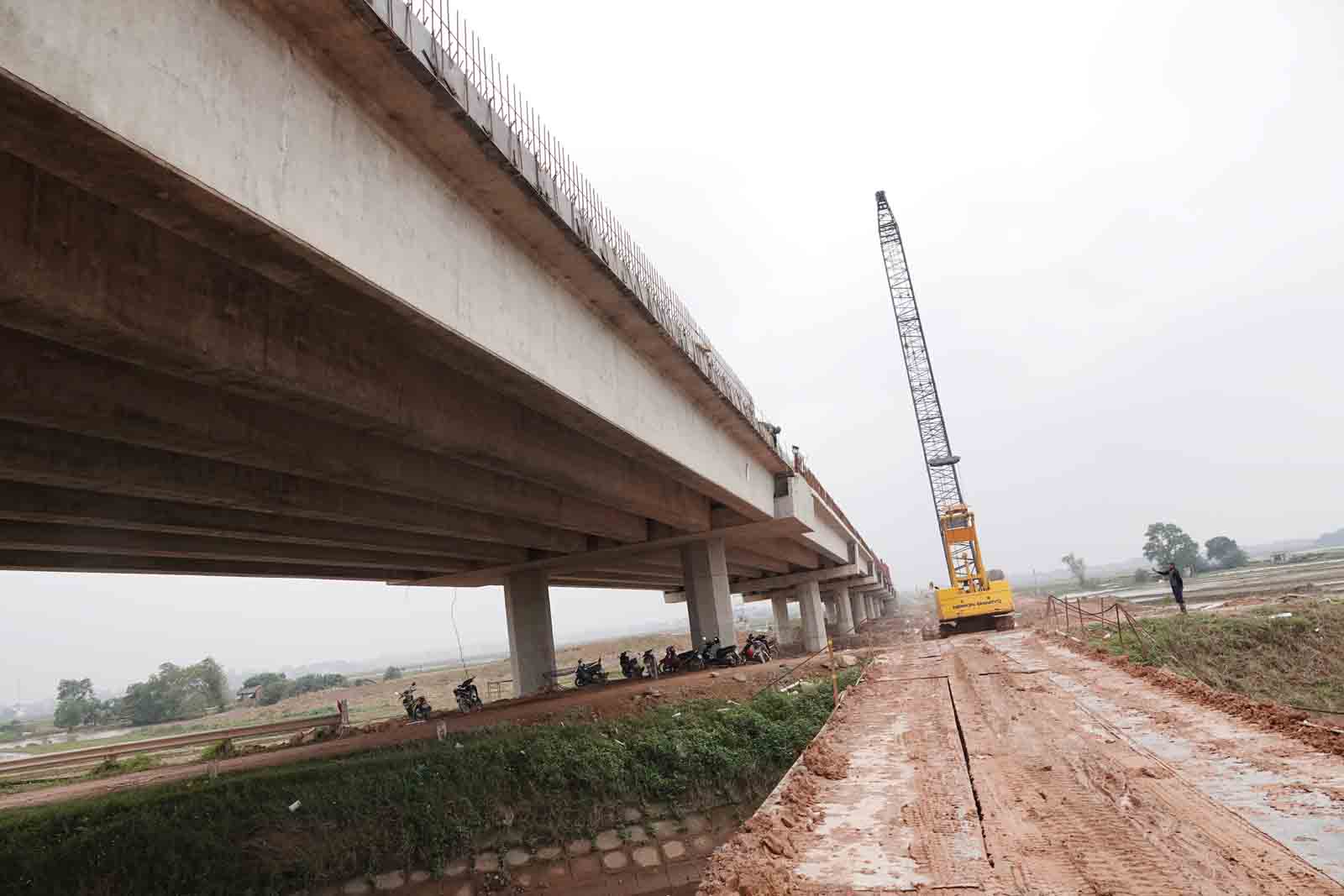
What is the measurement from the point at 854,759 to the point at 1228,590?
53.7m

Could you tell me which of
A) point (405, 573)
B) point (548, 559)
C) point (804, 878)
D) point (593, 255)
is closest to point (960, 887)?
point (804, 878)

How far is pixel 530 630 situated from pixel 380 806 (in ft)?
46.1

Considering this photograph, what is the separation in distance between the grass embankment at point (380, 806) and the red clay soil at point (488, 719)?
1.75 m

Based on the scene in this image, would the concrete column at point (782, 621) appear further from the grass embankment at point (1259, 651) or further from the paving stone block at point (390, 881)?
the paving stone block at point (390, 881)

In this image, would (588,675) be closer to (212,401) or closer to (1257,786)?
(212,401)

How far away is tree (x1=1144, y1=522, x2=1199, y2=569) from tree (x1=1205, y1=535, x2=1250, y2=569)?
93.0 inches

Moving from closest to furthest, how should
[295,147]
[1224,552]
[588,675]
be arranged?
[295,147]
[588,675]
[1224,552]

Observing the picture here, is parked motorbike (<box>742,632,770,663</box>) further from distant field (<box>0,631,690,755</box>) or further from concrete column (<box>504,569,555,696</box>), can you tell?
distant field (<box>0,631,690,755</box>)

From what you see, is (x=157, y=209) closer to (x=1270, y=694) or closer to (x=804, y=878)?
(x=804, y=878)

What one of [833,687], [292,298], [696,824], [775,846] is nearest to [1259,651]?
[833,687]

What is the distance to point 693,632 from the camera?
84.0 feet

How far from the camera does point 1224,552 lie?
128m

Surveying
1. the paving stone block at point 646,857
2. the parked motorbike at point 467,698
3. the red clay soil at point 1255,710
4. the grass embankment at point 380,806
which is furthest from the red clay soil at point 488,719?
the red clay soil at point 1255,710

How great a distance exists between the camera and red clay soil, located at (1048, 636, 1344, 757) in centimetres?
656
